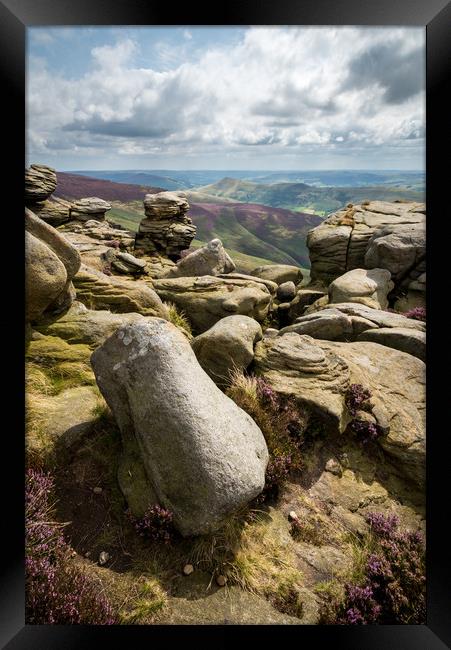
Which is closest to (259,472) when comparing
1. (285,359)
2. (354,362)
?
(285,359)

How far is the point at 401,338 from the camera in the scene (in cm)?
1097

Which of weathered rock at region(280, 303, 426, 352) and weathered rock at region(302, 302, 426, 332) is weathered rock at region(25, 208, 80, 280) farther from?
weathered rock at region(302, 302, 426, 332)

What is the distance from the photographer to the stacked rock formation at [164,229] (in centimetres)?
3167

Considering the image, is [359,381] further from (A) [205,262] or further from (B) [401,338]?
(A) [205,262]

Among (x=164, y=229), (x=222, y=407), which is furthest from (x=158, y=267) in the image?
(x=222, y=407)

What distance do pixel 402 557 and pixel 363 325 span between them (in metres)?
7.38

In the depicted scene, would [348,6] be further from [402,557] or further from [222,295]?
[222,295]

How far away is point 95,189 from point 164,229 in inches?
3128

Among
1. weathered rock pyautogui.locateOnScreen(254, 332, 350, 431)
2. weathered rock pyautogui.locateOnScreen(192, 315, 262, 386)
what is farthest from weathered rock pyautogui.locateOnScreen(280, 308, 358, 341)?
weathered rock pyautogui.locateOnScreen(192, 315, 262, 386)

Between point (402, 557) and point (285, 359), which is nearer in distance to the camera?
point (402, 557)

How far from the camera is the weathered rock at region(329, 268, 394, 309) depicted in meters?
18.0

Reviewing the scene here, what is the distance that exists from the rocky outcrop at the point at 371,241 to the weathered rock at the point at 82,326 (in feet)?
56.1
